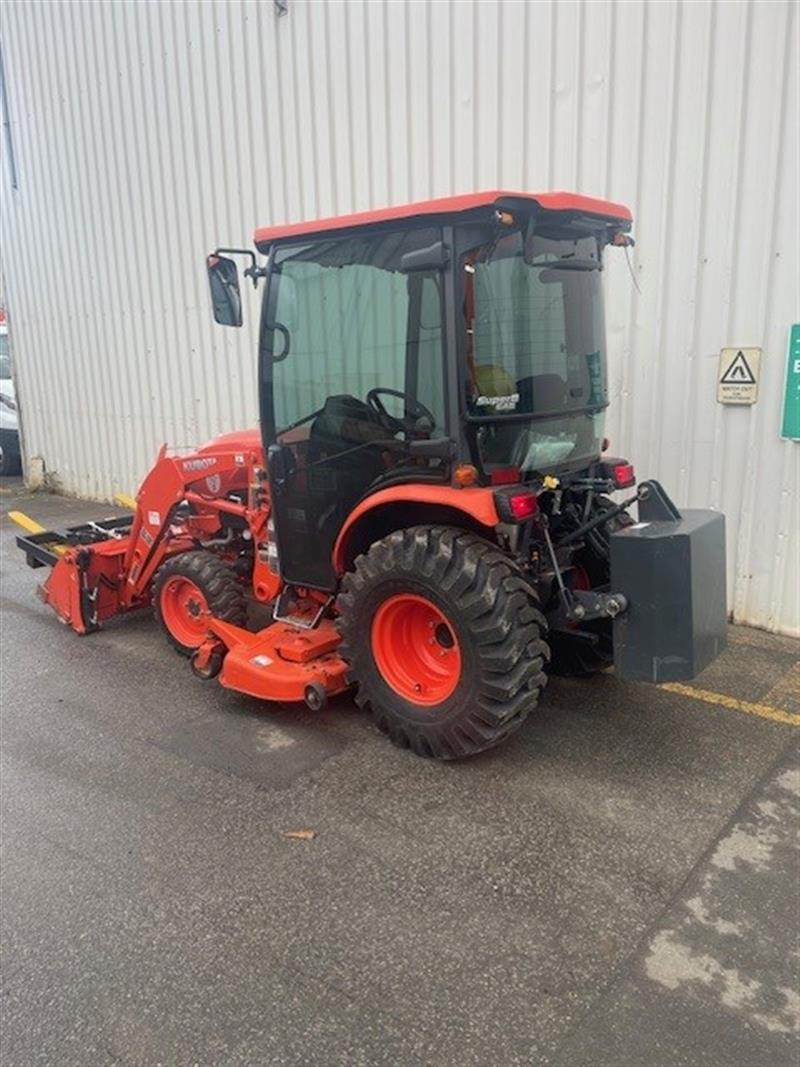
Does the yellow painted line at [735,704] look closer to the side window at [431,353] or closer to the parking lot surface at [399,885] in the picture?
the parking lot surface at [399,885]

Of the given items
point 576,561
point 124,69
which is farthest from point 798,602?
point 124,69

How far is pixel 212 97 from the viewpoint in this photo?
7223mm

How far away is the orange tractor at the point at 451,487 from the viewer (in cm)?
302

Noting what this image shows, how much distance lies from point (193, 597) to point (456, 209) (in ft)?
8.83

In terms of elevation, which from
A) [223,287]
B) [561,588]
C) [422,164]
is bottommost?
[561,588]

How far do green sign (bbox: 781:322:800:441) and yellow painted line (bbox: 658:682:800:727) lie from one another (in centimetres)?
169

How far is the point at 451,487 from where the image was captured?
3.21m

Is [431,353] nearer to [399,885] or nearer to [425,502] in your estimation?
[425,502]

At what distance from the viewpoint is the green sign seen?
450 centimetres

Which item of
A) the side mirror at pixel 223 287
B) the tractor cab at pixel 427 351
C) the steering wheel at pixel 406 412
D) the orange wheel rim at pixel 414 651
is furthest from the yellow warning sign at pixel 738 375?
the side mirror at pixel 223 287

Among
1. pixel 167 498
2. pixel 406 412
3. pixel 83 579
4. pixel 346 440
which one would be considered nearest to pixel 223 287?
pixel 346 440

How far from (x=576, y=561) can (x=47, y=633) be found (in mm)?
3616

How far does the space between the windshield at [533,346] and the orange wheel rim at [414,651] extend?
2.55ft

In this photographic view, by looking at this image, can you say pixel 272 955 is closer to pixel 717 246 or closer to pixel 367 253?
pixel 367 253
